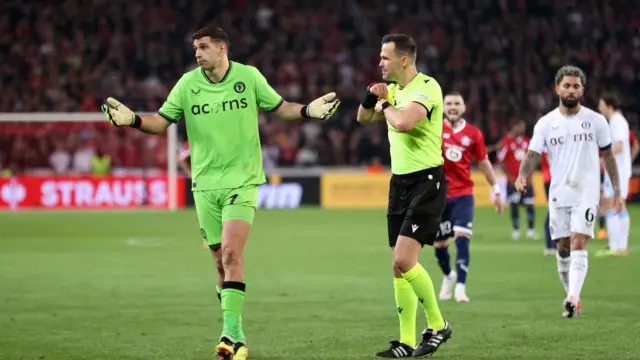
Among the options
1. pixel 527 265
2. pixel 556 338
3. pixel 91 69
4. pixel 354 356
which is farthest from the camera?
pixel 91 69

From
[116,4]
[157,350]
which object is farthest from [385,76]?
[116,4]

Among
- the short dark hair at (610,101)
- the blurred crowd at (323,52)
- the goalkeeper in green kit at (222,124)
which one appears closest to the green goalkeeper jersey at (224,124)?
the goalkeeper in green kit at (222,124)

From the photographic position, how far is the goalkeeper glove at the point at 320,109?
8641 millimetres

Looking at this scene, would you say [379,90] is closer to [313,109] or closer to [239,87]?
[313,109]

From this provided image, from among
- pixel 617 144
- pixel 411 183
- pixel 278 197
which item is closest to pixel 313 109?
pixel 411 183

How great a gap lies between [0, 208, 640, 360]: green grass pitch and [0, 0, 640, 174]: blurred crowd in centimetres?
1255

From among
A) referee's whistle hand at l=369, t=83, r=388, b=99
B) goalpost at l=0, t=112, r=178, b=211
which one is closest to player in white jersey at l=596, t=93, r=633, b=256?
referee's whistle hand at l=369, t=83, r=388, b=99

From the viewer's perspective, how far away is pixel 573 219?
35.7ft

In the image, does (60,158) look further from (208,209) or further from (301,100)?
(208,209)

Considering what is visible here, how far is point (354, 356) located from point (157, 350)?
1536mm

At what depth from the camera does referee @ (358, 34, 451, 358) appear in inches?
339

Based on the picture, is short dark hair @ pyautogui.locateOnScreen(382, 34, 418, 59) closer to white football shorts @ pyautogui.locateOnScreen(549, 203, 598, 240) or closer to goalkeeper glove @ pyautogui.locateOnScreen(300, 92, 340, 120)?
goalkeeper glove @ pyautogui.locateOnScreen(300, 92, 340, 120)

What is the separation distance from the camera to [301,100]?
3659 centimetres

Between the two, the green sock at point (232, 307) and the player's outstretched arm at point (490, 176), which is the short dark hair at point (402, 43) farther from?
the player's outstretched arm at point (490, 176)
